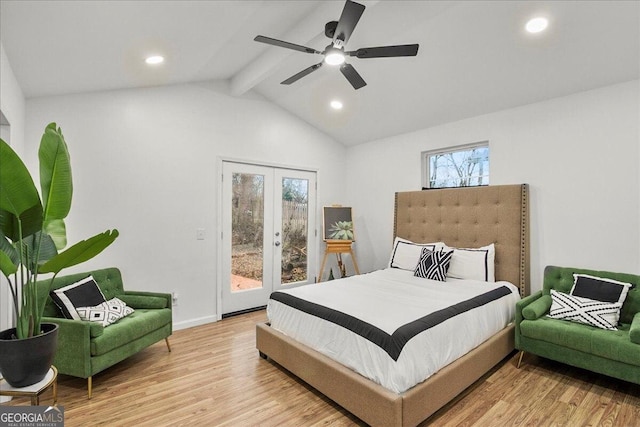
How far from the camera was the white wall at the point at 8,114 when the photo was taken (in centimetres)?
221

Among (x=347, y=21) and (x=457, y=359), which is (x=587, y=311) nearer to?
(x=457, y=359)

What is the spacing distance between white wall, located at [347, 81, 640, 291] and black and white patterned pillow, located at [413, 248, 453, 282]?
912mm

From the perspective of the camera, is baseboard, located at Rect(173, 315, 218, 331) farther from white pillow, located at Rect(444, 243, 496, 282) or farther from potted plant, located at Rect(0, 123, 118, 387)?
white pillow, located at Rect(444, 243, 496, 282)

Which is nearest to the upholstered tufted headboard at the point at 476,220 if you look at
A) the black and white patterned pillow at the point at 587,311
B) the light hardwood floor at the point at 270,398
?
the black and white patterned pillow at the point at 587,311

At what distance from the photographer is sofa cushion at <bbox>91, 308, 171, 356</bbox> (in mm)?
2523

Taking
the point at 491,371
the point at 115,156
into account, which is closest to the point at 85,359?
the point at 115,156

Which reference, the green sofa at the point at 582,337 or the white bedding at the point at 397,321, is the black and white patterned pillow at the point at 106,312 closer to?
the white bedding at the point at 397,321

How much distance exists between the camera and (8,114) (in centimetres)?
236

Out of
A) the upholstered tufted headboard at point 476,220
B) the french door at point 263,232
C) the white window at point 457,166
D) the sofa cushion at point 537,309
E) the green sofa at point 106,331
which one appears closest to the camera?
the green sofa at point 106,331

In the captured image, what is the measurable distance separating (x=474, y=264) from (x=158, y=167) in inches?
146

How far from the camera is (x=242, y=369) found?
2.93 m

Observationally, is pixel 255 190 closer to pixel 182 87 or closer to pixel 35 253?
pixel 182 87

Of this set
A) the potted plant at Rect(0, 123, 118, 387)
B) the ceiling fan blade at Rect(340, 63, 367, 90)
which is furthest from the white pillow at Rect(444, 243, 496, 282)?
the potted plant at Rect(0, 123, 118, 387)

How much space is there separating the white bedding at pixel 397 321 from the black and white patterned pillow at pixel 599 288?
533 millimetres
